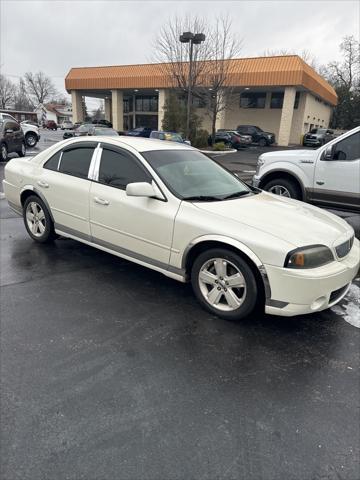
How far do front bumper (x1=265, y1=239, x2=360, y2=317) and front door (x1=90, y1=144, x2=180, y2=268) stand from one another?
110 centimetres

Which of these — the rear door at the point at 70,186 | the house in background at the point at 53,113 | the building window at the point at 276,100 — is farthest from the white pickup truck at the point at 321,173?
the house in background at the point at 53,113

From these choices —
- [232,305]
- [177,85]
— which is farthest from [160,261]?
[177,85]

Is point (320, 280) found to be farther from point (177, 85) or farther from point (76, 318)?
point (177, 85)

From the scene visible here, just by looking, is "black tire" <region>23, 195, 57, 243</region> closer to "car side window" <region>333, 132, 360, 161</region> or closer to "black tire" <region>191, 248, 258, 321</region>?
"black tire" <region>191, 248, 258, 321</region>

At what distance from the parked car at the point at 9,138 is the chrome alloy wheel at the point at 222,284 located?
12.7m

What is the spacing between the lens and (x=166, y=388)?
2.53 m

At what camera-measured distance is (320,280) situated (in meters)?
2.99

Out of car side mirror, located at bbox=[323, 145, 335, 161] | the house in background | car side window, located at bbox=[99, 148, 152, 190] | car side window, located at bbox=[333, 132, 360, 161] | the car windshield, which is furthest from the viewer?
the house in background

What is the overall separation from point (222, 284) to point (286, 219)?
0.86 m

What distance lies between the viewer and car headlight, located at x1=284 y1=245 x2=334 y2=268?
296 cm

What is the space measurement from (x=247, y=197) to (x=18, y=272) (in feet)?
9.16

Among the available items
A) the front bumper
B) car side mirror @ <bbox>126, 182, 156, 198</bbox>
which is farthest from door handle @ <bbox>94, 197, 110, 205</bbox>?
the front bumper

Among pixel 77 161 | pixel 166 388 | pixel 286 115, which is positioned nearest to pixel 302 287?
pixel 166 388

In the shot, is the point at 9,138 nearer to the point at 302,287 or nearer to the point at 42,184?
the point at 42,184
